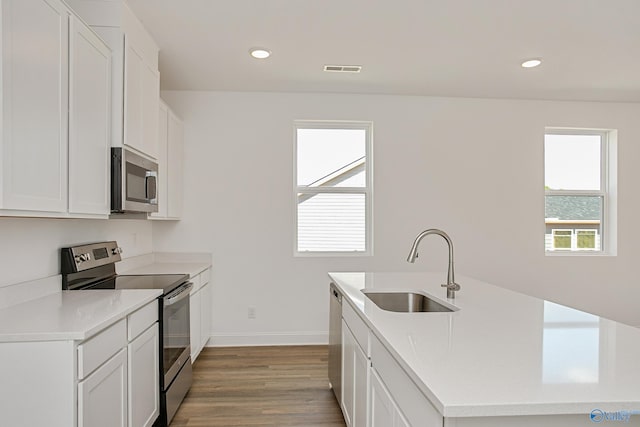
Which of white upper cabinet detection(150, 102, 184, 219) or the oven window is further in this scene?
white upper cabinet detection(150, 102, 184, 219)

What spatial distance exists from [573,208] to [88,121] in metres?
4.85

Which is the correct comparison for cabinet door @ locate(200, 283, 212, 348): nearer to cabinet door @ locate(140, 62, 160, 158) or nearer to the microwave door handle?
the microwave door handle

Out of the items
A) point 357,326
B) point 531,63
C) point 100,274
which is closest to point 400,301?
point 357,326

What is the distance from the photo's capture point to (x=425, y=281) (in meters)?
2.90

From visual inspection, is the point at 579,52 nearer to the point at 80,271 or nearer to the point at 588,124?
the point at 588,124

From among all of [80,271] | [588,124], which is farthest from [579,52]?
[80,271]

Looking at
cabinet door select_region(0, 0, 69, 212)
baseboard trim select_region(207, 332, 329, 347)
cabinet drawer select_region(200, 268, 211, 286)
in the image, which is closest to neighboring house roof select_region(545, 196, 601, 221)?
baseboard trim select_region(207, 332, 329, 347)

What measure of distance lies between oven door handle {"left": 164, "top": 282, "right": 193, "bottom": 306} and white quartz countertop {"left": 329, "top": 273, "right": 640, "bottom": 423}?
47.4 inches

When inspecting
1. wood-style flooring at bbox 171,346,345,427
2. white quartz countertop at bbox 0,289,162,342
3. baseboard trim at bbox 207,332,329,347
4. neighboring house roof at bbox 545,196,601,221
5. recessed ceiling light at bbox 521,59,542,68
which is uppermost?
recessed ceiling light at bbox 521,59,542,68

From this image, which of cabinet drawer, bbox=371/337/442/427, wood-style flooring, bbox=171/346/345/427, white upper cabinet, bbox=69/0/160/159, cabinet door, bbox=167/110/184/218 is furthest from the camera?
cabinet door, bbox=167/110/184/218

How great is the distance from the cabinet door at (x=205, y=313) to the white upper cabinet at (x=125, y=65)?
1581 millimetres

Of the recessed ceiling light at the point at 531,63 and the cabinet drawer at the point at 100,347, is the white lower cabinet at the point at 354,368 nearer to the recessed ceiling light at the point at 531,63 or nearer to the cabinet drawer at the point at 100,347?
the cabinet drawer at the point at 100,347

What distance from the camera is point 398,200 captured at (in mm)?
4453

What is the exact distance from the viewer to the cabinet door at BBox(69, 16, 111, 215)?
200cm
